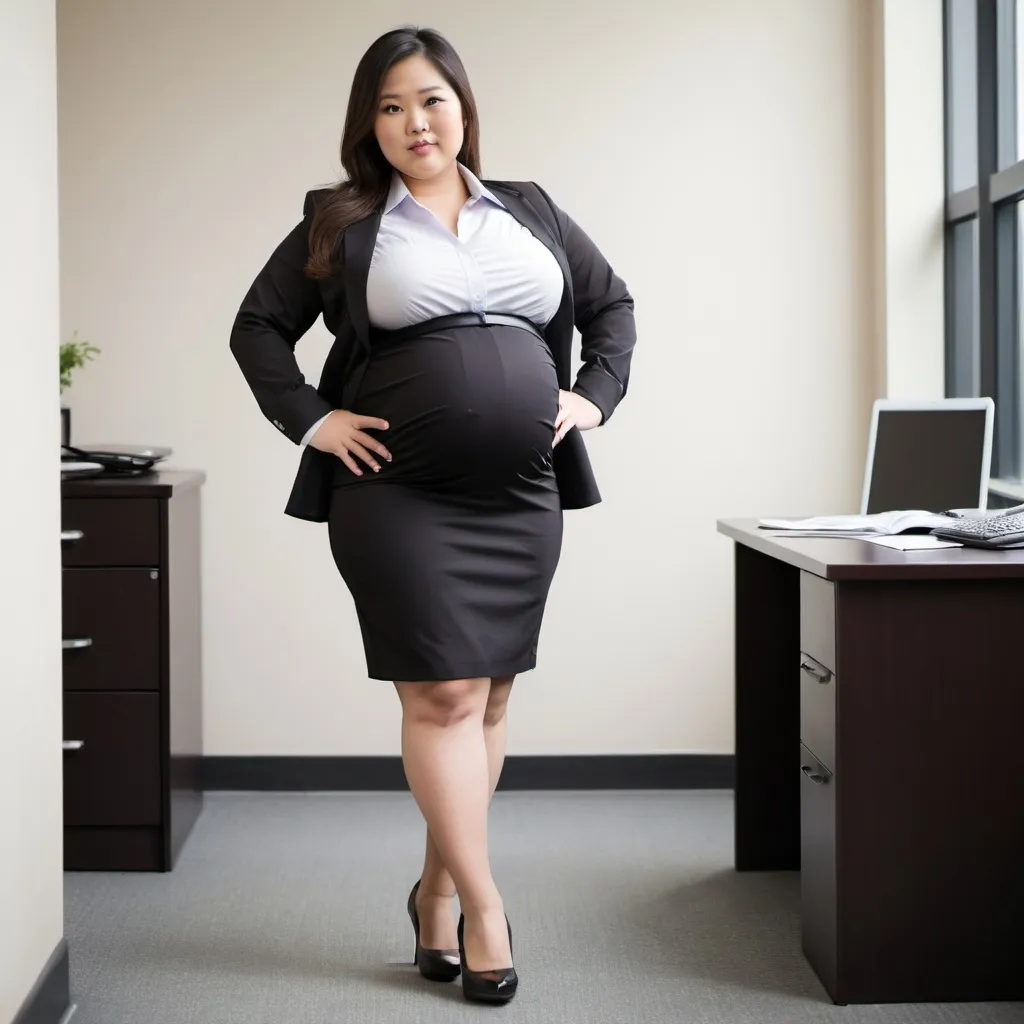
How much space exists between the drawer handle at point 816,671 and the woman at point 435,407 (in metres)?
0.48

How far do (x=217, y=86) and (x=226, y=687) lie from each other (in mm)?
1647

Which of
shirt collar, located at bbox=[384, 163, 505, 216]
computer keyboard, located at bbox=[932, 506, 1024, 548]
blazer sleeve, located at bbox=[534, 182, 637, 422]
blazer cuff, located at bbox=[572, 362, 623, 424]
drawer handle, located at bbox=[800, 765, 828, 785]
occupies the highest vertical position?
shirt collar, located at bbox=[384, 163, 505, 216]

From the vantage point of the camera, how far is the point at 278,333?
2.11m

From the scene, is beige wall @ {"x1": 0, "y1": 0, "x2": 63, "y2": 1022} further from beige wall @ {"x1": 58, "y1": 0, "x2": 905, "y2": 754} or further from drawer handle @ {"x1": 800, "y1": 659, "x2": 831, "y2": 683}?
beige wall @ {"x1": 58, "y1": 0, "x2": 905, "y2": 754}

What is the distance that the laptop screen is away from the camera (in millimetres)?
2641

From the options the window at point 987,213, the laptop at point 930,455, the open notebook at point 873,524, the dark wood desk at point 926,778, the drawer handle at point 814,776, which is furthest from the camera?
the window at point 987,213

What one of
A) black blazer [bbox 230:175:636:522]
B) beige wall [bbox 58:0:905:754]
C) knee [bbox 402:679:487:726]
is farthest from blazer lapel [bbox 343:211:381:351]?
beige wall [bbox 58:0:905:754]

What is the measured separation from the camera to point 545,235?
2117 millimetres

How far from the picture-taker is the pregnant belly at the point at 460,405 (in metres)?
1.98

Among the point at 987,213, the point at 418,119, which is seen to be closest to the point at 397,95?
the point at 418,119

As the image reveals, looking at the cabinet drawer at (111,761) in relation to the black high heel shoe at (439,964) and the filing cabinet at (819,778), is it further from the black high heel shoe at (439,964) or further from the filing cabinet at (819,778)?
the filing cabinet at (819,778)

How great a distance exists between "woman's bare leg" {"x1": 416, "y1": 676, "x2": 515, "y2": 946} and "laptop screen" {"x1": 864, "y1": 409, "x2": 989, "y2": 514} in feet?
3.49

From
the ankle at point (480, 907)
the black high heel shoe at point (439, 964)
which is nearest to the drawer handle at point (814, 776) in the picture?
the ankle at point (480, 907)

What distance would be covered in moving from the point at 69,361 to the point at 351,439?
4.33 feet
